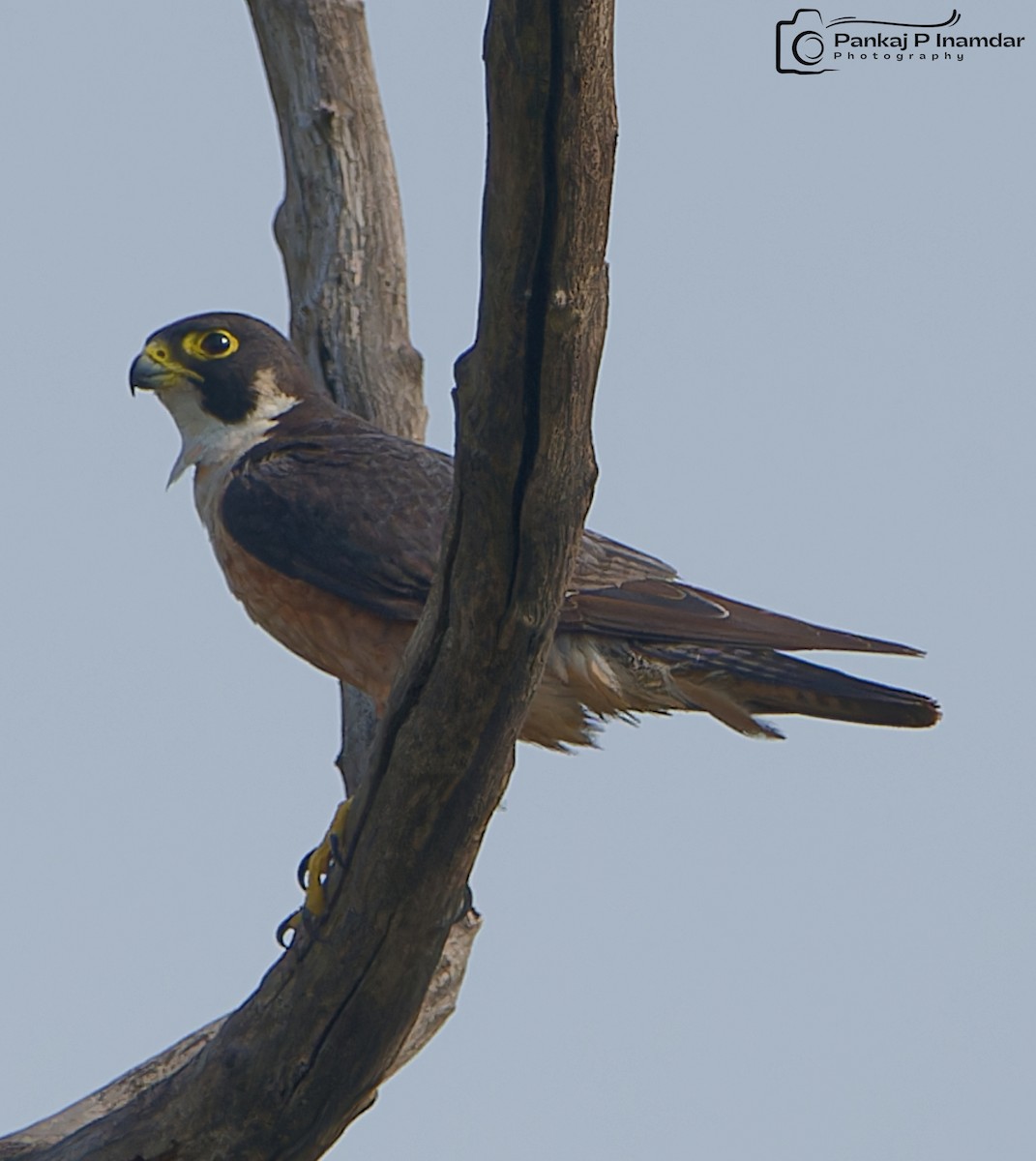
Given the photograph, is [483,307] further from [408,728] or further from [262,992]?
[262,992]

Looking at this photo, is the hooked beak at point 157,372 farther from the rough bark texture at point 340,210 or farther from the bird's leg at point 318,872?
the bird's leg at point 318,872

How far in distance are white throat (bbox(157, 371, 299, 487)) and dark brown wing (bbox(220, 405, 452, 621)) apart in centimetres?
33

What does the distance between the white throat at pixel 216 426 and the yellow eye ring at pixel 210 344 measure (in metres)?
0.12

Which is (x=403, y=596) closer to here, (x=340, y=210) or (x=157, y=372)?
(x=157, y=372)

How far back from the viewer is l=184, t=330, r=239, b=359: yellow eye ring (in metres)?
5.47

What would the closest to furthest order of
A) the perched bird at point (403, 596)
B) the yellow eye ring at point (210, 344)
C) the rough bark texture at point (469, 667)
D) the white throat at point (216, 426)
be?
the rough bark texture at point (469, 667), the perched bird at point (403, 596), the white throat at point (216, 426), the yellow eye ring at point (210, 344)

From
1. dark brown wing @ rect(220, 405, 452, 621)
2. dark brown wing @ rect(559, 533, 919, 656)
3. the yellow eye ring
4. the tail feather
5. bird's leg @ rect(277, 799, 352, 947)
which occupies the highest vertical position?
the yellow eye ring

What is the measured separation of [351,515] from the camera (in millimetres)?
4707

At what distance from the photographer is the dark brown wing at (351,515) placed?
4.59 m

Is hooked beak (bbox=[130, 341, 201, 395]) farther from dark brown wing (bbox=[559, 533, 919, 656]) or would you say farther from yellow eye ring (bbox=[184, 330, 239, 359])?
dark brown wing (bbox=[559, 533, 919, 656])

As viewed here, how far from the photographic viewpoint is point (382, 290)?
225 inches

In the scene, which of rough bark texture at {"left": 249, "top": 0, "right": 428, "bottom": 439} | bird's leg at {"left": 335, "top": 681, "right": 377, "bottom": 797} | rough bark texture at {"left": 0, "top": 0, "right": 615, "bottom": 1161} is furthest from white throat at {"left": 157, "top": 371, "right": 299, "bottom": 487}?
rough bark texture at {"left": 0, "top": 0, "right": 615, "bottom": 1161}

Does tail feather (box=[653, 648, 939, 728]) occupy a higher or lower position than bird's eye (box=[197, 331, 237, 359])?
lower

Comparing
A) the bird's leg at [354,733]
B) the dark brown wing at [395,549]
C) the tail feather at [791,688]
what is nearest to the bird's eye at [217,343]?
the dark brown wing at [395,549]
